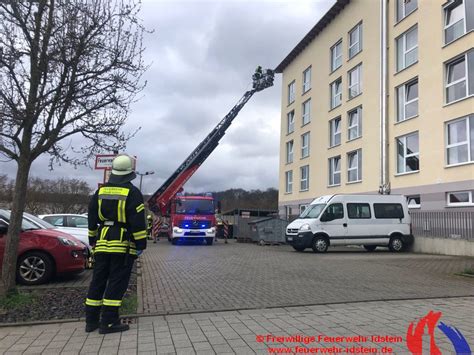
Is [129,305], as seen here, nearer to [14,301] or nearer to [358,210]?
[14,301]

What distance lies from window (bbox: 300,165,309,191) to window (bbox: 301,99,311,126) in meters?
3.57

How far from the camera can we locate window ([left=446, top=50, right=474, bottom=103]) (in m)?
18.3

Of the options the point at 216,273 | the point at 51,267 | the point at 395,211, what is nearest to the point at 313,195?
the point at 395,211

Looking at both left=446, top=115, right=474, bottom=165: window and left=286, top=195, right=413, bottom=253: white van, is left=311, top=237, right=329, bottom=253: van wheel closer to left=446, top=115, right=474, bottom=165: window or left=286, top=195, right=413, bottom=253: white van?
left=286, top=195, right=413, bottom=253: white van

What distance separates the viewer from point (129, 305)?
258 inches

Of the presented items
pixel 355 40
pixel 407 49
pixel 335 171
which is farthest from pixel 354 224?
pixel 355 40

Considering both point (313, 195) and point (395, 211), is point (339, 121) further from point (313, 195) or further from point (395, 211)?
point (395, 211)

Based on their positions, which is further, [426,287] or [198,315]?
[426,287]

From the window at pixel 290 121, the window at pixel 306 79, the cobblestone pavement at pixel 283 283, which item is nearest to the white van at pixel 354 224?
the cobblestone pavement at pixel 283 283

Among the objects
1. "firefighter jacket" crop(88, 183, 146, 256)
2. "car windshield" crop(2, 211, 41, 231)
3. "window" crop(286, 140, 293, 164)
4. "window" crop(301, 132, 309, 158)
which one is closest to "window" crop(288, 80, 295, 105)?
"window" crop(286, 140, 293, 164)

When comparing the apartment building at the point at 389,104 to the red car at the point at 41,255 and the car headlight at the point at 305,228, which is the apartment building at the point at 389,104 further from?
the red car at the point at 41,255

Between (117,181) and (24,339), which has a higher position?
(117,181)

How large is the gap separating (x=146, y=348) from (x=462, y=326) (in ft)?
12.3

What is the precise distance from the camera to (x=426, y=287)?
28.6ft
